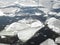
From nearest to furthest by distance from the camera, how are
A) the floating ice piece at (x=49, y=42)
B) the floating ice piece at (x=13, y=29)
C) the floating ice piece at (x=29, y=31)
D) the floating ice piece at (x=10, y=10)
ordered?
the floating ice piece at (x=49, y=42) → the floating ice piece at (x=29, y=31) → the floating ice piece at (x=13, y=29) → the floating ice piece at (x=10, y=10)

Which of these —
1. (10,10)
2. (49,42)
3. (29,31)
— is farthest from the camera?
(10,10)

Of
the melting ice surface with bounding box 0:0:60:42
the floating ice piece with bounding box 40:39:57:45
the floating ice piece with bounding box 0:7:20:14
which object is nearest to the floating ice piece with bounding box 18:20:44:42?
the melting ice surface with bounding box 0:0:60:42

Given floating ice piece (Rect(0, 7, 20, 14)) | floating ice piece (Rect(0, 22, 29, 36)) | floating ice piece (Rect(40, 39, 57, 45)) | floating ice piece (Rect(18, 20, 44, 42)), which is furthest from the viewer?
floating ice piece (Rect(0, 7, 20, 14))

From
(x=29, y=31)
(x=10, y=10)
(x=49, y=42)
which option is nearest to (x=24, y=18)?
(x=10, y=10)

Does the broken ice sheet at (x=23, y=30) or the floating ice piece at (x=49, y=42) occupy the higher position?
the broken ice sheet at (x=23, y=30)

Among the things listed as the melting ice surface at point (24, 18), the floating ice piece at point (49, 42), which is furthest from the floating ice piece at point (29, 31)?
the floating ice piece at point (49, 42)

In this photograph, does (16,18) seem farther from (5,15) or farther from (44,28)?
(44,28)

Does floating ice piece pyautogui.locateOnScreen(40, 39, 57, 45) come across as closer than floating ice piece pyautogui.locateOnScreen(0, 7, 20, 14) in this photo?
Yes

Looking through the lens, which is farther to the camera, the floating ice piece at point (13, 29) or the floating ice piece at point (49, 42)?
the floating ice piece at point (13, 29)

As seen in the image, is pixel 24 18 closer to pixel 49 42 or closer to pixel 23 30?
pixel 23 30

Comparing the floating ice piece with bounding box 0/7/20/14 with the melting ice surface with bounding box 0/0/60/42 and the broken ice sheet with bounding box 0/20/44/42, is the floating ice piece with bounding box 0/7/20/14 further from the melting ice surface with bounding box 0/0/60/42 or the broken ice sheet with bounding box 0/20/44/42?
the broken ice sheet with bounding box 0/20/44/42

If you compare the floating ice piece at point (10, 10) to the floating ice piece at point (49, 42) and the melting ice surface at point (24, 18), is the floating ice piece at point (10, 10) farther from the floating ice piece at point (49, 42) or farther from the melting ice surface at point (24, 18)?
the floating ice piece at point (49, 42)

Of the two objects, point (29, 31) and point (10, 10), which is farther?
point (10, 10)
